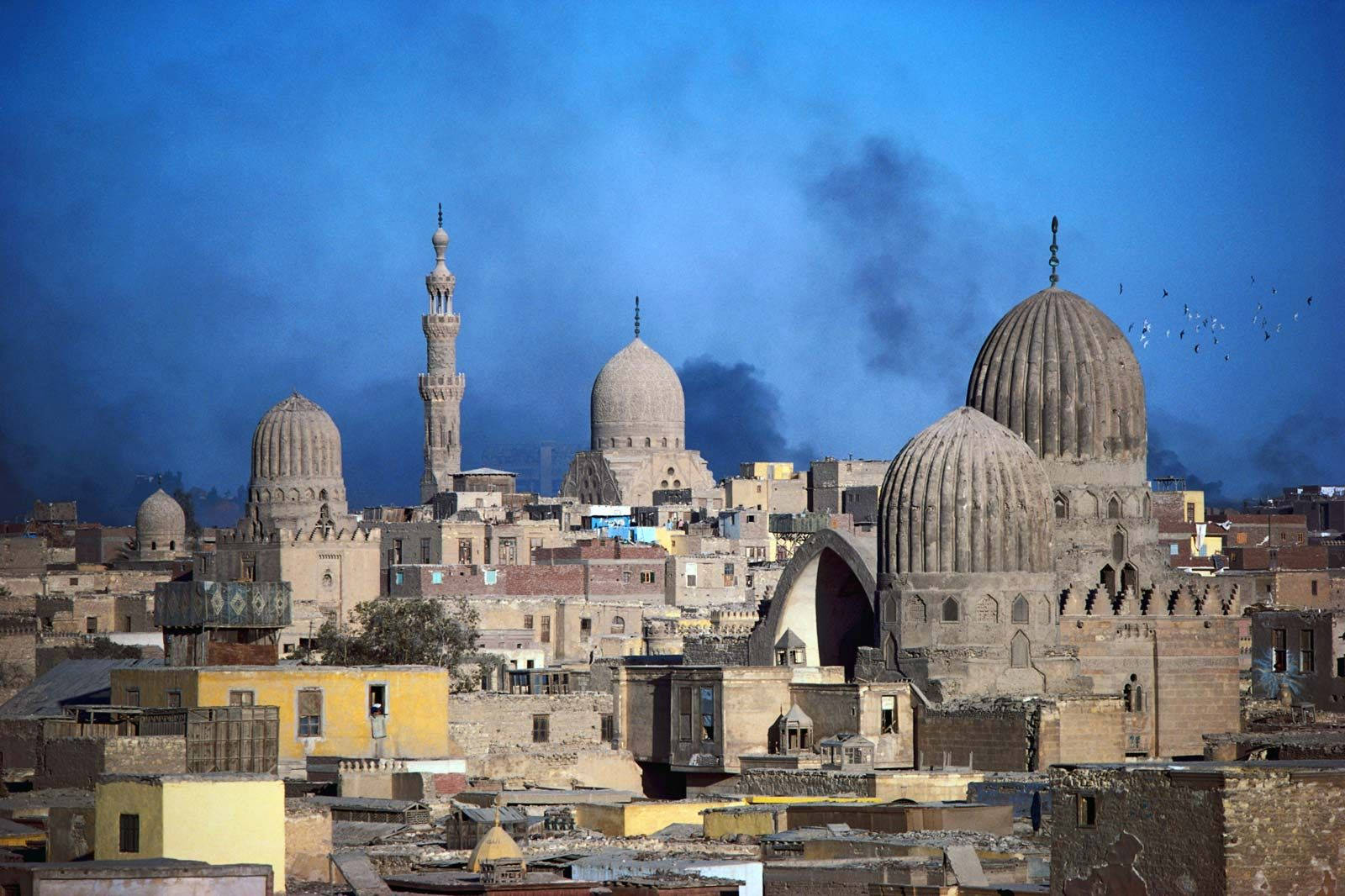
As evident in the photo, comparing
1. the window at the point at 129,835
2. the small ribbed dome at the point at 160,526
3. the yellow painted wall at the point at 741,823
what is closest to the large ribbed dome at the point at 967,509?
the yellow painted wall at the point at 741,823

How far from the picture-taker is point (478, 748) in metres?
42.5

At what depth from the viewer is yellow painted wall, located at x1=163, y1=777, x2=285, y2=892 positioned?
2523 centimetres

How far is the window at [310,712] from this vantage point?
1410 inches

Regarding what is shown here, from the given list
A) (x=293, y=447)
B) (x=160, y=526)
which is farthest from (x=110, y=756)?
(x=160, y=526)

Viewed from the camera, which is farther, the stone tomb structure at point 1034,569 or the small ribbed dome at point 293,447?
the small ribbed dome at point 293,447

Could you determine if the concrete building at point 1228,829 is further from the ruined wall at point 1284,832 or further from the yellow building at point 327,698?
the yellow building at point 327,698

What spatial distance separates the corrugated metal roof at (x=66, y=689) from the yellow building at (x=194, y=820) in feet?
47.6

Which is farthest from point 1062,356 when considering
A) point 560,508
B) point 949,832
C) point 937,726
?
point 560,508

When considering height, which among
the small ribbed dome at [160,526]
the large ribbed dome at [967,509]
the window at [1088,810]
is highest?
the small ribbed dome at [160,526]

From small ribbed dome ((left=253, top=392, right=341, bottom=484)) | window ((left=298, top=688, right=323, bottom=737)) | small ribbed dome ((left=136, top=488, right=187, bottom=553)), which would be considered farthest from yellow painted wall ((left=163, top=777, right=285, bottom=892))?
small ribbed dome ((left=136, top=488, right=187, bottom=553))

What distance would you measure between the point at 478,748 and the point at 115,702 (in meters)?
7.46

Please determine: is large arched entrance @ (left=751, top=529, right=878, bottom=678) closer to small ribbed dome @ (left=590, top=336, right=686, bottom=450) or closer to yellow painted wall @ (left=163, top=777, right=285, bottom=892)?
yellow painted wall @ (left=163, top=777, right=285, bottom=892)

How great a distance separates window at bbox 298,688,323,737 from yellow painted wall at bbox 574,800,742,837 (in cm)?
386

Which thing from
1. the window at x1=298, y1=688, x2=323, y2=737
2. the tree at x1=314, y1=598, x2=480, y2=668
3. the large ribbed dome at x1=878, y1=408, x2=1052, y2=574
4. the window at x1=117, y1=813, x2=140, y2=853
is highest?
the large ribbed dome at x1=878, y1=408, x2=1052, y2=574
